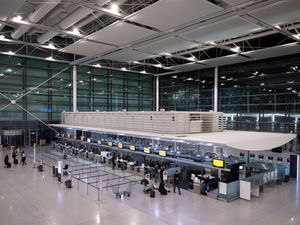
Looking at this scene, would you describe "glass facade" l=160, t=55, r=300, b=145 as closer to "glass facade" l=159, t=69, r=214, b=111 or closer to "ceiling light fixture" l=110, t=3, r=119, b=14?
"glass facade" l=159, t=69, r=214, b=111

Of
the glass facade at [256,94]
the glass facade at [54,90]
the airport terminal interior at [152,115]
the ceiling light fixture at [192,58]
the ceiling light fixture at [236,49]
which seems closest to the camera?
the airport terminal interior at [152,115]

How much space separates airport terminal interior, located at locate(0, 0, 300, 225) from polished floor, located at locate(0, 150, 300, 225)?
3.1 inches

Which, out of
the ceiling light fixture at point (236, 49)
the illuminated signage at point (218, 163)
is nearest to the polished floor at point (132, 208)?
the illuminated signage at point (218, 163)

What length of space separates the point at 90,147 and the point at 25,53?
12442mm

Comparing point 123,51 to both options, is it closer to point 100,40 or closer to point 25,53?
point 100,40

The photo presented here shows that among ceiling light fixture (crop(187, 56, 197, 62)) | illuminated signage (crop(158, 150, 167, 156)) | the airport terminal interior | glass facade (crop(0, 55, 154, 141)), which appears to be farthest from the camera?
glass facade (crop(0, 55, 154, 141))

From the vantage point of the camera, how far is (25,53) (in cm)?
2584

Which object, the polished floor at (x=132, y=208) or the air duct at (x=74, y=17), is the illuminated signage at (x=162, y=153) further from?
the air duct at (x=74, y=17)

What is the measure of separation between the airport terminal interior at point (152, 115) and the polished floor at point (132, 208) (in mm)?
79

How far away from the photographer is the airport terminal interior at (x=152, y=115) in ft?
37.6

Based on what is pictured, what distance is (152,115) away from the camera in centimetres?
1802

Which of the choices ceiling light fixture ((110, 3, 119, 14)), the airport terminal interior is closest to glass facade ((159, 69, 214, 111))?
the airport terminal interior

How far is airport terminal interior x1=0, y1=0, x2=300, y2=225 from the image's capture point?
11.5 metres

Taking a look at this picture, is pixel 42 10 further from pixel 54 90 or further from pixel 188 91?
pixel 188 91
